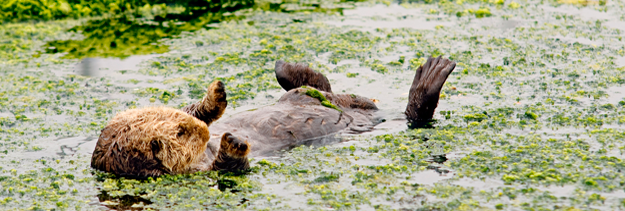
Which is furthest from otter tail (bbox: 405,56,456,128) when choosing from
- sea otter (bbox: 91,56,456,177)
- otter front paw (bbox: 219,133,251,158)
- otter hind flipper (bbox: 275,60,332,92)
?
otter front paw (bbox: 219,133,251,158)

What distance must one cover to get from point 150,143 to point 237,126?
95 centimetres

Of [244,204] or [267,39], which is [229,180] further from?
[267,39]

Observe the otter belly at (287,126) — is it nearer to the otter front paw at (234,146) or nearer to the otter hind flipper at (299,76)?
the otter hind flipper at (299,76)

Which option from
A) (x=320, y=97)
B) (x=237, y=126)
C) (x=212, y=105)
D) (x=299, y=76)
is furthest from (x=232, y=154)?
(x=299, y=76)

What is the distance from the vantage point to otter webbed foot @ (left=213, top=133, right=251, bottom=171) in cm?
440

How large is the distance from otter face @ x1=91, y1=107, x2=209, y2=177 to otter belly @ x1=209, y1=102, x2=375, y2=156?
1.71ft

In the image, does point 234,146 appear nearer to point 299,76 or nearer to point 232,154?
point 232,154

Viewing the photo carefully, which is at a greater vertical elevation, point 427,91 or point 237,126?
point 427,91

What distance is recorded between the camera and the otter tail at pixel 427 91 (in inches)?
220

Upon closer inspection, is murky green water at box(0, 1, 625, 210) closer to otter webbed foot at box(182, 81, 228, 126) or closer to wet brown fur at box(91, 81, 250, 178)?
wet brown fur at box(91, 81, 250, 178)

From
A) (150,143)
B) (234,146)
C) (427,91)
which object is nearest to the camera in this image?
(234,146)

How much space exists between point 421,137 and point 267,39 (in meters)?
3.99

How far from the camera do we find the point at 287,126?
535cm

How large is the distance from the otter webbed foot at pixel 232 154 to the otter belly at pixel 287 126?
0.45m
